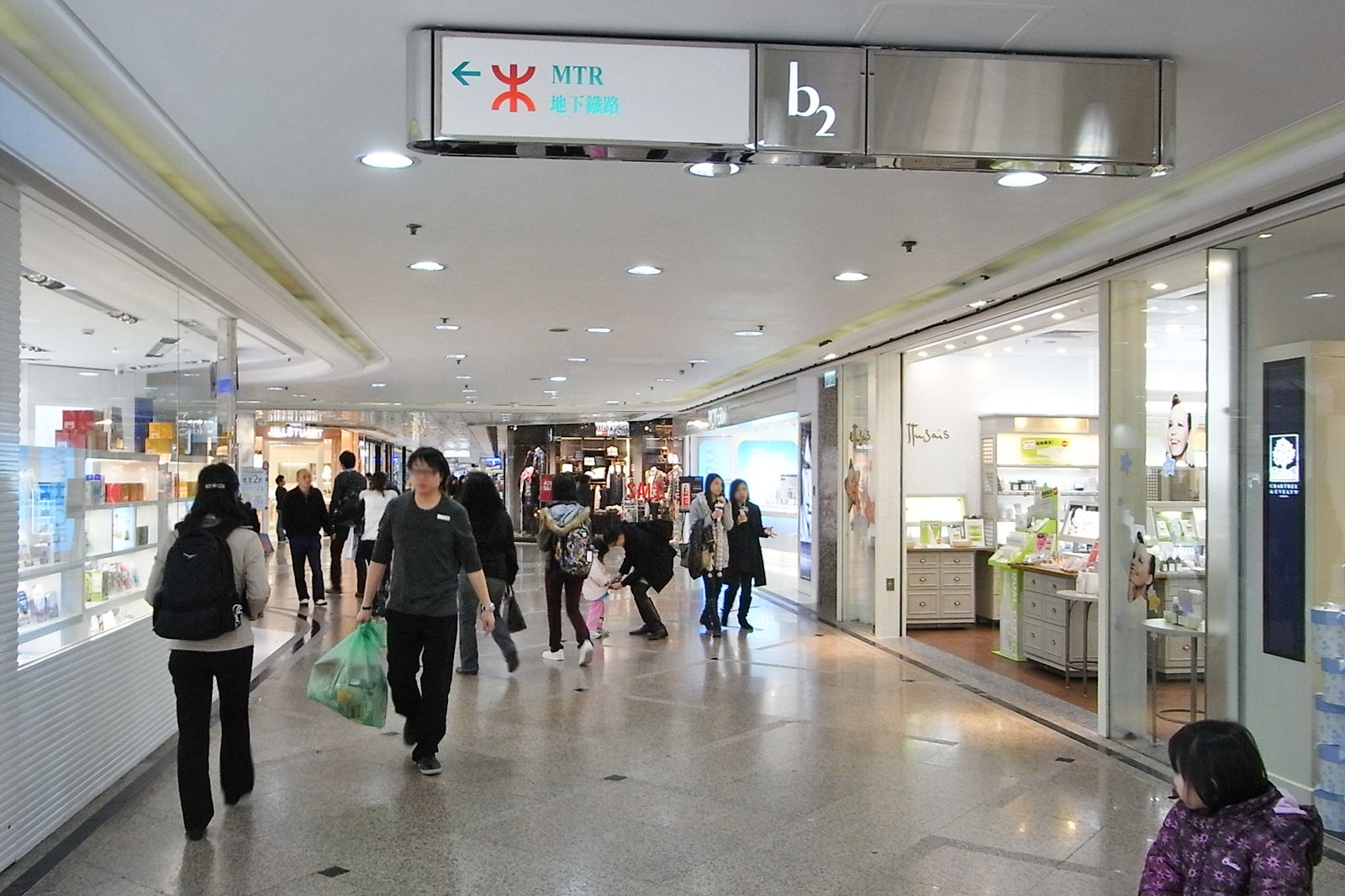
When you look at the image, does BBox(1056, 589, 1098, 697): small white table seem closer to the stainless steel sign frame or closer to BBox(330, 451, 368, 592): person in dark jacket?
the stainless steel sign frame

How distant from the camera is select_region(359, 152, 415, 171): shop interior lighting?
4.36 m

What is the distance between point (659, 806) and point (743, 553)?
5779 mm

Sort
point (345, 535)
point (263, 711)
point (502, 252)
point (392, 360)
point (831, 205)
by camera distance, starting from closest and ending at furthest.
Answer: point (831, 205), point (502, 252), point (263, 711), point (392, 360), point (345, 535)

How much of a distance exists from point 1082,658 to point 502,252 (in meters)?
5.04

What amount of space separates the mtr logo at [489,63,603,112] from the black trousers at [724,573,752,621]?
8039 millimetres

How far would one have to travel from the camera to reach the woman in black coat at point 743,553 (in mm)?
10617

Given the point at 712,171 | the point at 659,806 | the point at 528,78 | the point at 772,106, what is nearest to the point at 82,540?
the point at 659,806

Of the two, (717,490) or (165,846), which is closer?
(165,846)

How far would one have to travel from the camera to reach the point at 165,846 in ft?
14.4

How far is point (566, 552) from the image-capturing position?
8.58m

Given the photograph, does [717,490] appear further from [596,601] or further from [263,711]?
[263,711]

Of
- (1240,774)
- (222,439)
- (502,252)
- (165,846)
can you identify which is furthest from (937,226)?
(222,439)

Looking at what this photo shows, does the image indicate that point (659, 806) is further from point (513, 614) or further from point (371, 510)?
point (371, 510)

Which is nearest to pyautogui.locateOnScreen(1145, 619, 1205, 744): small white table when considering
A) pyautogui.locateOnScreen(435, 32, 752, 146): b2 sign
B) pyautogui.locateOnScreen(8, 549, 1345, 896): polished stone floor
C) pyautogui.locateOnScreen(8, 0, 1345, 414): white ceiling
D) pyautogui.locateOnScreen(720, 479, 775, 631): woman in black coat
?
pyautogui.locateOnScreen(8, 549, 1345, 896): polished stone floor
